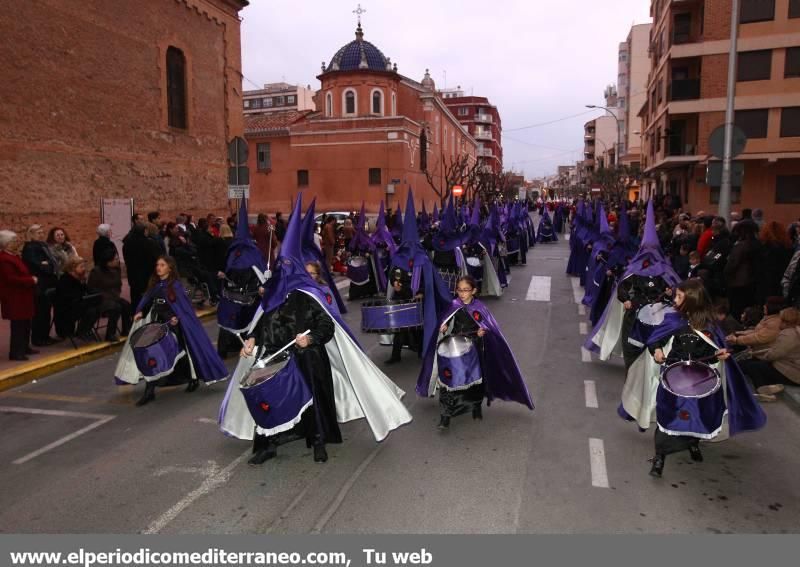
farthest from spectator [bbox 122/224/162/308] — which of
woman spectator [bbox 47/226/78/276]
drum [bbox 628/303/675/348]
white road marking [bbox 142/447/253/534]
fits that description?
drum [bbox 628/303/675/348]

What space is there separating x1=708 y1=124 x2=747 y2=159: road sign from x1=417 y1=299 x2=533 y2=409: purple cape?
8.80m

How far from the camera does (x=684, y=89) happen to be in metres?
32.3

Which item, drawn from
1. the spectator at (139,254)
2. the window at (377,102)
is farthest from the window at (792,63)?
the spectator at (139,254)

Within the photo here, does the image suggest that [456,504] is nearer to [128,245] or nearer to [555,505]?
[555,505]

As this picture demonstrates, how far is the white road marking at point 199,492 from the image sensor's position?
4.73 meters

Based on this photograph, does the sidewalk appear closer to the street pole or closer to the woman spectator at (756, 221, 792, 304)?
the woman spectator at (756, 221, 792, 304)

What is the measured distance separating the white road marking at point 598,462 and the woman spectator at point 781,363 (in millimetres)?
2871

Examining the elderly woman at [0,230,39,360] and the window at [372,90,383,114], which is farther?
the window at [372,90,383,114]

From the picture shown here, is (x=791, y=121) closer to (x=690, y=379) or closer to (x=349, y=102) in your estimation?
(x=349, y=102)

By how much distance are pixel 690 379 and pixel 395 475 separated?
102 inches

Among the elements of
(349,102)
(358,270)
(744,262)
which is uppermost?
(349,102)

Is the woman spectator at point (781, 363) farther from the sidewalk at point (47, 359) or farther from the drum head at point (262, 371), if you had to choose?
the sidewalk at point (47, 359)

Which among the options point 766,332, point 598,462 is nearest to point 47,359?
point 598,462

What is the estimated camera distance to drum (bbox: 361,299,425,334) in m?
8.42
